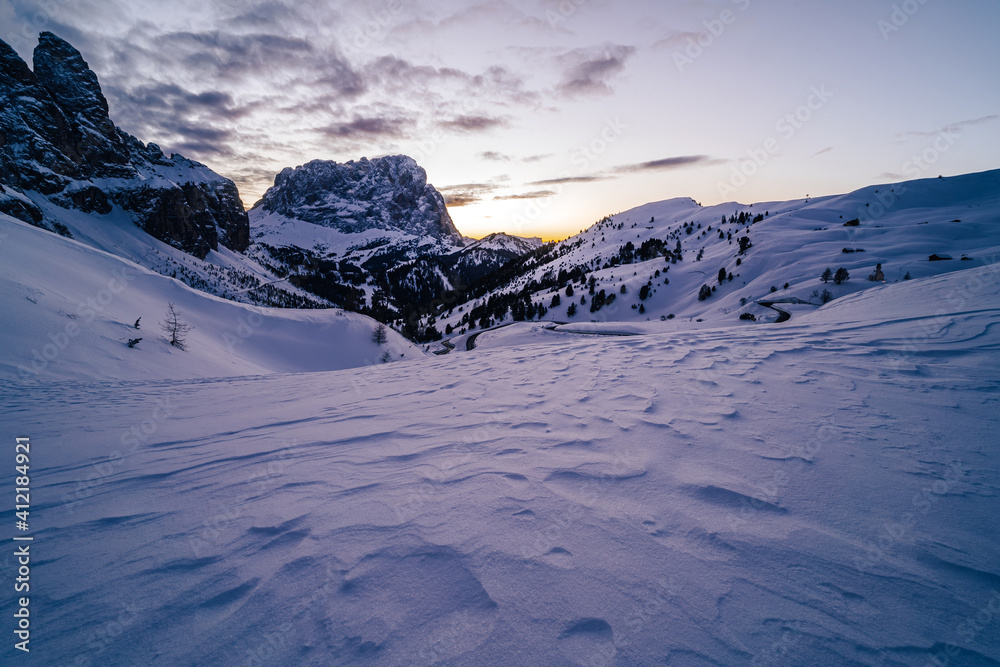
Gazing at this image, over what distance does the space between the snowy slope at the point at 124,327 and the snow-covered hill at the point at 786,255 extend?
31736 millimetres

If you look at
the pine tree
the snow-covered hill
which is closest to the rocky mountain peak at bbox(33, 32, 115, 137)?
the snow-covered hill

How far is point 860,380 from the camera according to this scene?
5.59 meters

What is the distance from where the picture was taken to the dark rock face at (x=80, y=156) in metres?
115

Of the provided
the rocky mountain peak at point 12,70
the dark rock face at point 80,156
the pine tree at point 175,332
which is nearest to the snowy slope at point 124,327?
the pine tree at point 175,332

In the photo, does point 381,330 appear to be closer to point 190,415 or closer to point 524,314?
point 190,415

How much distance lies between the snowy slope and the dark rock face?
147 meters

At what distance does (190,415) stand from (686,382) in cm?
898

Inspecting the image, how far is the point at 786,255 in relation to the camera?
157ft

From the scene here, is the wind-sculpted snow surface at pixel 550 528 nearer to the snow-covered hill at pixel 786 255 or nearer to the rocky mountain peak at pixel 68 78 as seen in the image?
the snow-covered hill at pixel 786 255

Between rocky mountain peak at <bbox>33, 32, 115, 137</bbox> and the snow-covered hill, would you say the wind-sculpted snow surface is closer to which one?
the snow-covered hill

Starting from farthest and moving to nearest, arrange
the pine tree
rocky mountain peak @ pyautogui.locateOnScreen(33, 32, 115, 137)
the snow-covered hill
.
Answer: rocky mountain peak @ pyautogui.locateOnScreen(33, 32, 115, 137) → the snow-covered hill → the pine tree

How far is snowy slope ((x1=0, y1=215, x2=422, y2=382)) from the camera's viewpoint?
424 inches

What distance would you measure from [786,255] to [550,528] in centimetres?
6063

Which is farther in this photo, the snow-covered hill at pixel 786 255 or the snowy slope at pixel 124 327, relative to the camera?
the snow-covered hill at pixel 786 255
